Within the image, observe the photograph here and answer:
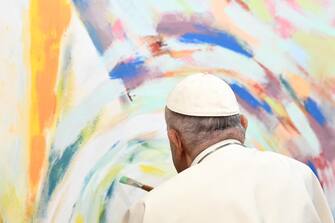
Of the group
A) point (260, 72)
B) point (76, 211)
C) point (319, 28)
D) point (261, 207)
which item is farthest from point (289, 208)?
point (319, 28)

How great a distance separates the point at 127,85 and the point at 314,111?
23.9 inches

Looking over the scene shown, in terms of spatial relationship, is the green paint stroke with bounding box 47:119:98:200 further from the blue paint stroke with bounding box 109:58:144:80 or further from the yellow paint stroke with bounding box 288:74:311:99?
the yellow paint stroke with bounding box 288:74:311:99

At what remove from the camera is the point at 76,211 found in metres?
1.56

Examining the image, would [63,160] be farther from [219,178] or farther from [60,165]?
[219,178]

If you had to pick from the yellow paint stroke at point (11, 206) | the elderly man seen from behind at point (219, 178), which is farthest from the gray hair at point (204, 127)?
the yellow paint stroke at point (11, 206)

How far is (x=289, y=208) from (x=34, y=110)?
58 cm

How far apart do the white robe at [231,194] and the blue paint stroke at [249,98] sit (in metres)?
0.49

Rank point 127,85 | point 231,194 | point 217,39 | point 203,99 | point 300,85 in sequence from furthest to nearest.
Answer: point 300,85 → point 217,39 → point 127,85 → point 203,99 → point 231,194

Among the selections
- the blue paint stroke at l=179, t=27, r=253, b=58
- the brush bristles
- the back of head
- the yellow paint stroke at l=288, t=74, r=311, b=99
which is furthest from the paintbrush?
the yellow paint stroke at l=288, t=74, r=311, b=99

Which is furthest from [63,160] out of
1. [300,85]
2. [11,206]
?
[300,85]

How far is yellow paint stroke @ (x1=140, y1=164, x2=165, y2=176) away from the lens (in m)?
1.69

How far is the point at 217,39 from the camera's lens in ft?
5.98

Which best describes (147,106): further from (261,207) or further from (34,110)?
(261,207)

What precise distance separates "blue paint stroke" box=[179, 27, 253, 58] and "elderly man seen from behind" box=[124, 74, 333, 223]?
0.36 m
